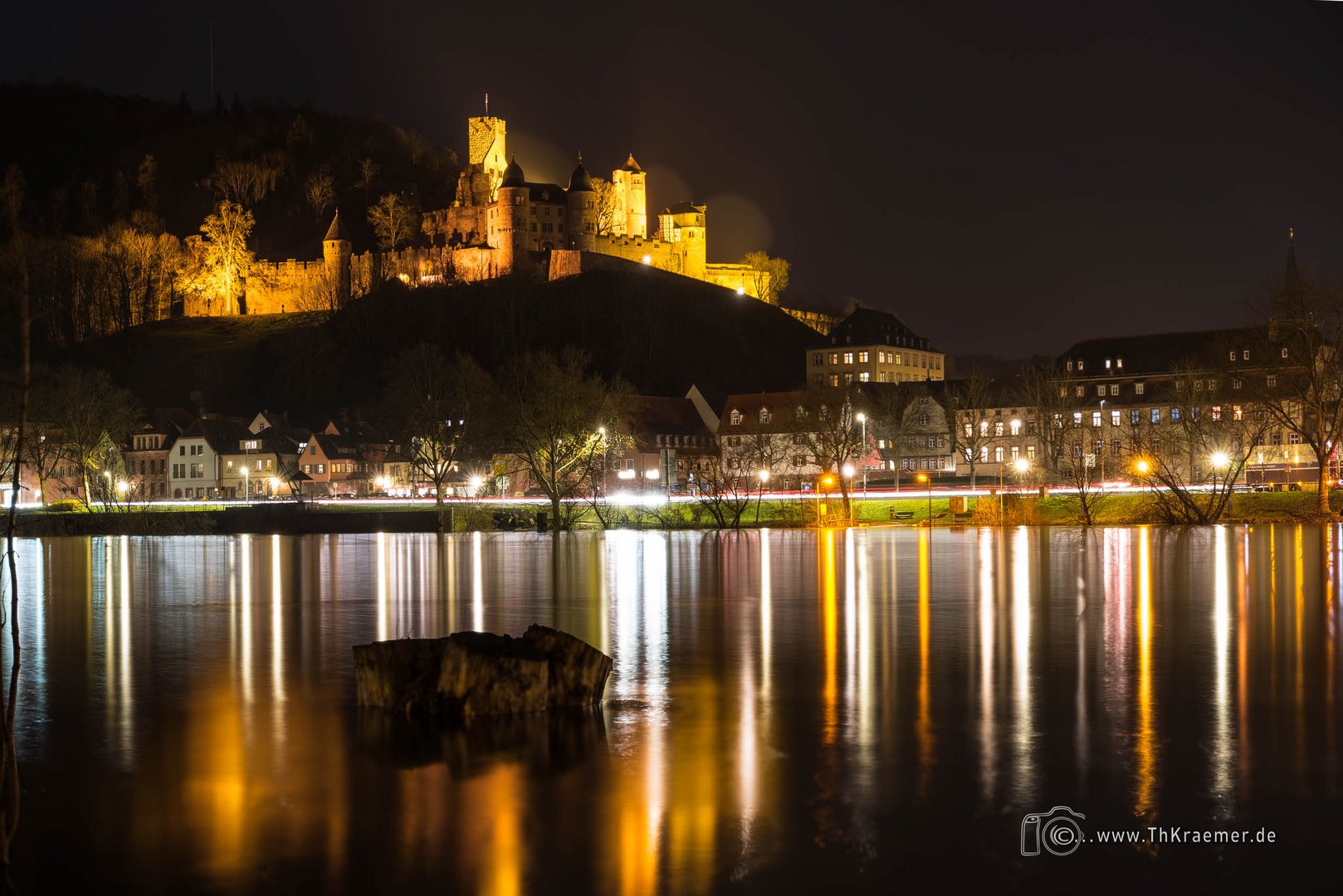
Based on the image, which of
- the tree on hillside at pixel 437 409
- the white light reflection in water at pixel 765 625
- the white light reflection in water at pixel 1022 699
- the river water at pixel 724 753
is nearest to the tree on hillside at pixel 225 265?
the tree on hillside at pixel 437 409

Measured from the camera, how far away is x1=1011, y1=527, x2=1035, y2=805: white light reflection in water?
362 inches

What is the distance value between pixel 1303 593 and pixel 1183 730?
12257 millimetres

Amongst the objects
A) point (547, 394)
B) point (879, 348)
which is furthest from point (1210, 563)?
point (879, 348)

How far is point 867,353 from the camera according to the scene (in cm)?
12888

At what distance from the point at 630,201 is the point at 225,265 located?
147ft

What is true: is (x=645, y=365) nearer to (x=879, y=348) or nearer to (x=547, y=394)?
(x=879, y=348)

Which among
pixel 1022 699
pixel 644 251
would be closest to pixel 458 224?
pixel 644 251

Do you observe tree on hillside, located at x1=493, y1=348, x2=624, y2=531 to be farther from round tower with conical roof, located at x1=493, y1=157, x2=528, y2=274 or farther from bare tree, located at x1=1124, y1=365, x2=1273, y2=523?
round tower with conical roof, located at x1=493, y1=157, x2=528, y2=274

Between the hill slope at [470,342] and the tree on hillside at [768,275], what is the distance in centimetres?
1549

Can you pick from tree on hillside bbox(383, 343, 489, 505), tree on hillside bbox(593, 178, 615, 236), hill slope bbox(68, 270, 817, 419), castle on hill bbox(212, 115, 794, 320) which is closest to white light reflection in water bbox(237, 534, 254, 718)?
tree on hillside bbox(383, 343, 489, 505)

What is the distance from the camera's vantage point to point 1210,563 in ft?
94.0

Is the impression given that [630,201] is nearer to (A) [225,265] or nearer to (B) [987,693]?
(A) [225,265]

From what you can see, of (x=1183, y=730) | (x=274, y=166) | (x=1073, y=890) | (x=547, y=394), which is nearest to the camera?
(x=1073, y=890)

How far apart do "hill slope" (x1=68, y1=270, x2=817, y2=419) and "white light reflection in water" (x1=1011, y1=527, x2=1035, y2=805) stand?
10227cm
